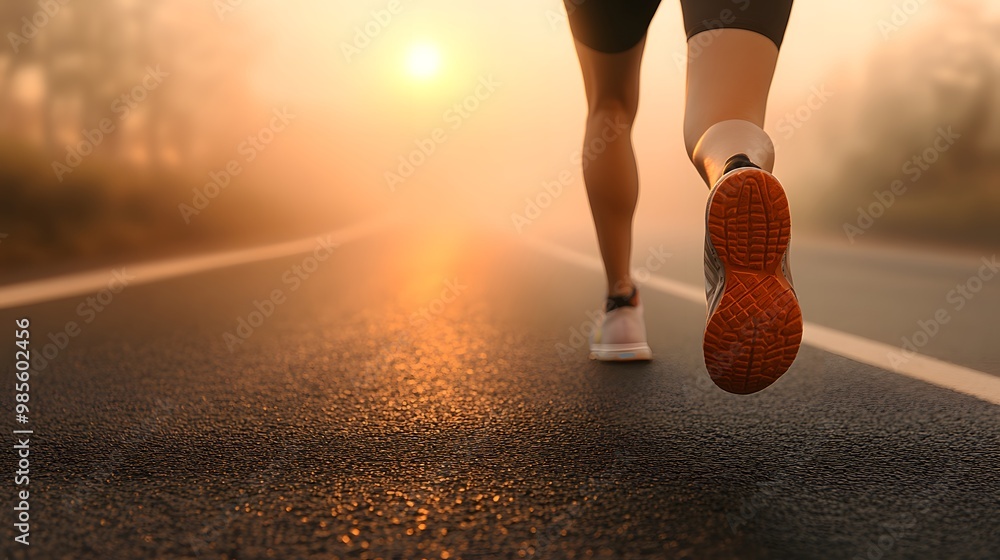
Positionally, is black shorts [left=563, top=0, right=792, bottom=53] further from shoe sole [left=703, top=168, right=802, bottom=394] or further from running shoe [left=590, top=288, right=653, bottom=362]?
running shoe [left=590, top=288, right=653, bottom=362]

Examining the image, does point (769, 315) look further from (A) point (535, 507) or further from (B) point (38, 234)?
(B) point (38, 234)

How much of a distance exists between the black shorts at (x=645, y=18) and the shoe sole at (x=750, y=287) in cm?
46

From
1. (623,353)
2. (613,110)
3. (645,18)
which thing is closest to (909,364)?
(623,353)

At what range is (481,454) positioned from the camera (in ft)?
6.51

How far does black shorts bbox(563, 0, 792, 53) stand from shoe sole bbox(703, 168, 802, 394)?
46cm

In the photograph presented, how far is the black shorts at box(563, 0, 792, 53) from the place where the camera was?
2.15m

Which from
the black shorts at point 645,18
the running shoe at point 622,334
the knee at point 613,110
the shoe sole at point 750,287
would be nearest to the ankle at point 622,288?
the running shoe at point 622,334

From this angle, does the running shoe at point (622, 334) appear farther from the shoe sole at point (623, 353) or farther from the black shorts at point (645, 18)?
the black shorts at point (645, 18)

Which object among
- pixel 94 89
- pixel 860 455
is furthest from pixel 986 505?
pixel 94 89

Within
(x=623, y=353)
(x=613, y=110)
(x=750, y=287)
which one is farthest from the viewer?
(x=623, y=353)

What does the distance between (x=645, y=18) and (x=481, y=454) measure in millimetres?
1492

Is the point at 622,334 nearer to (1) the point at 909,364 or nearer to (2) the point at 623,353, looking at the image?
(2) the point at 623,353

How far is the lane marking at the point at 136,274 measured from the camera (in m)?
5.50

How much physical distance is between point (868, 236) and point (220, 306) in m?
10.2
